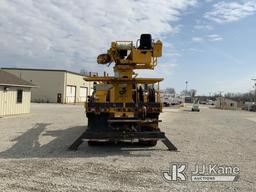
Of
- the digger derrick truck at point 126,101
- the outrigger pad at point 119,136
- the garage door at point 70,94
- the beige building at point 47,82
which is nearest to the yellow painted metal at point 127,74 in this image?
the digger derrick truck at point 126,101

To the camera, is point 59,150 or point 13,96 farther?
point 13,96

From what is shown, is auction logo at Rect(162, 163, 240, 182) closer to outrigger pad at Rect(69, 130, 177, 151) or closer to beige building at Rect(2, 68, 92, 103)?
outrigger pad at Rect(69, 130, 177, 151)

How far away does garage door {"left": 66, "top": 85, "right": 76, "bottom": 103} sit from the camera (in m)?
62.9

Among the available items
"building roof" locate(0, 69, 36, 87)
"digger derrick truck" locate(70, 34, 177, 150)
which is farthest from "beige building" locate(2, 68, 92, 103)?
"digger derrick truck" locate(70, 34, 177, 150)

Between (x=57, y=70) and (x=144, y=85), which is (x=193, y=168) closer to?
(x=144, y=85)

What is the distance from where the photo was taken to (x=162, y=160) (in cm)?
990

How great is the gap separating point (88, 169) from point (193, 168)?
2.63 metres

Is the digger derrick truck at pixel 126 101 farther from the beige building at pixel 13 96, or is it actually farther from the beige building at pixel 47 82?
the beige building at pixel 47 82

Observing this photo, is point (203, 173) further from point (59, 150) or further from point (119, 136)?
point (59, 150)

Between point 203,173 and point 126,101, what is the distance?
4.62 meters

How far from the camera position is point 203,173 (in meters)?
8.51

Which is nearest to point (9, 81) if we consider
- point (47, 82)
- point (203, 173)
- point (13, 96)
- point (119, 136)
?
point (13, 96)

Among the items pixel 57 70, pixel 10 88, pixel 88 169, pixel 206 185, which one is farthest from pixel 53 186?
pixel 57 70

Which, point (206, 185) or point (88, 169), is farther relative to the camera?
point (88, 169)
